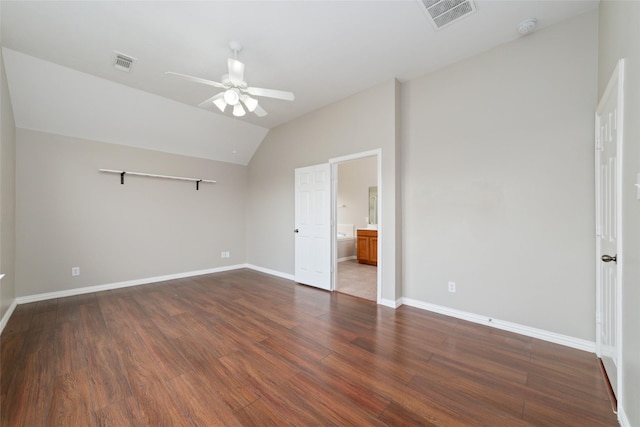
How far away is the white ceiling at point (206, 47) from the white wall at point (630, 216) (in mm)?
1121

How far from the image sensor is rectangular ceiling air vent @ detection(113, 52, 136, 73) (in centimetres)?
298

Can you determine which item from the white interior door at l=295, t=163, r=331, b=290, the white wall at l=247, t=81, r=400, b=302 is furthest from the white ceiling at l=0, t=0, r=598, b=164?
the white interior door at l=295, t=163, r=331, b=290

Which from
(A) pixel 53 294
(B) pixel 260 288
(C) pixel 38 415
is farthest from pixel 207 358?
(A) pixel 53 294

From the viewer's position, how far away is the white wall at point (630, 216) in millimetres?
1327

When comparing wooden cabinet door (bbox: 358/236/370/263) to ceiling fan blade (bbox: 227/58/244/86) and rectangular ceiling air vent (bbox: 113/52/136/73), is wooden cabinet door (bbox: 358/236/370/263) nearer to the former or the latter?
ceiling fan blade (bbox: 227/58/244/86)

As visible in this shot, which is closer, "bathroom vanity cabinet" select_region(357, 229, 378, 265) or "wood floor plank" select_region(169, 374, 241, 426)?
"wood floor plank" select_region(169, 374, 241, 426)

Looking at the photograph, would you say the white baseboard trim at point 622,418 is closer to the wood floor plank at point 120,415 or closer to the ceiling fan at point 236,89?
the wood floor plank at point 120,415

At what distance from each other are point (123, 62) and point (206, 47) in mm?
1185

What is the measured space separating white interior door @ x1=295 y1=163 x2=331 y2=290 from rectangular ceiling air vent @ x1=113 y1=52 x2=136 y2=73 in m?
2.73

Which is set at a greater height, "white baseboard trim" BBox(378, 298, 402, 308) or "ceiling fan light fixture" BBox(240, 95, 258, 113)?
"ceiling fan light fixture" BBox(240, 95, 258, 113)

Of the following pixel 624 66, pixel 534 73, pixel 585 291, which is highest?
pixel 534 73

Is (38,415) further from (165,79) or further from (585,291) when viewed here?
(585,291)

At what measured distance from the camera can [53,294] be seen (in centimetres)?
380

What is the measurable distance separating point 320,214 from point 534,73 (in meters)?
3.18
